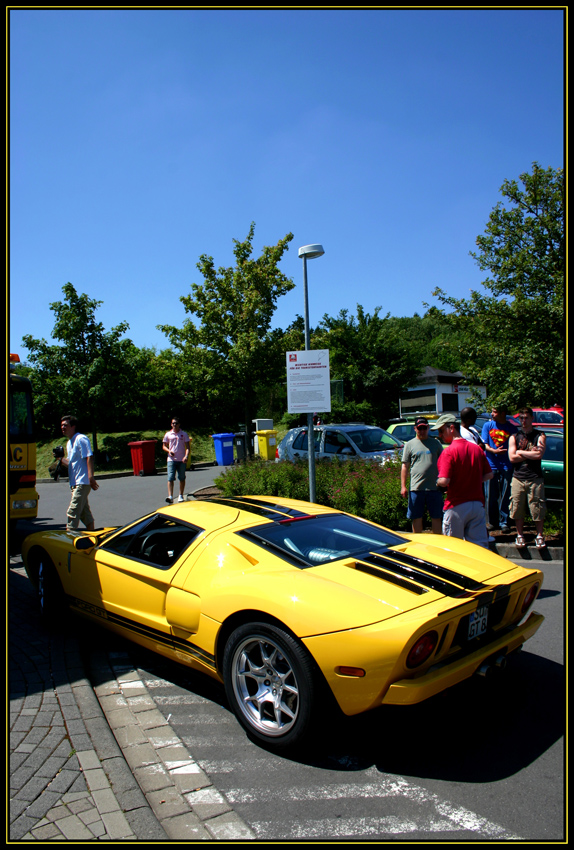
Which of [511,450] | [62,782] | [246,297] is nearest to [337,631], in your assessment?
[62,782]

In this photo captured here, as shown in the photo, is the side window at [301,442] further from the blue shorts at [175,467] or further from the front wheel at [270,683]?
the front wheel at [270,683]

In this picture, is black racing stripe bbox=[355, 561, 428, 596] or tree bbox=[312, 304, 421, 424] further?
tree bbox=[312, 304, 421, 424]

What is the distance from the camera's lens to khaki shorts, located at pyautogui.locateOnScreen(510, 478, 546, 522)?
7180mm

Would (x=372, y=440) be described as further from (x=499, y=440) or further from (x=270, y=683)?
(x=270, y=683)

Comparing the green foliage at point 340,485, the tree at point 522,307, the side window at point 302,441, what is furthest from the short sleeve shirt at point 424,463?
the tree at point 522,307

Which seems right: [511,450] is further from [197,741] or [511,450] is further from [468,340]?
[468,340]

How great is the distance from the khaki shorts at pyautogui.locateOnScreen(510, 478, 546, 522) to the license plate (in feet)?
14.5

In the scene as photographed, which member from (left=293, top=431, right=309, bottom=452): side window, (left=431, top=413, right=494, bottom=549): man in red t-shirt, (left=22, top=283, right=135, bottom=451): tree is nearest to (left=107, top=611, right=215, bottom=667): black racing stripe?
(left=431, top=413, right=494, bottom=549): man in red t-shirt

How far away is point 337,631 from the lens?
2.80 metres

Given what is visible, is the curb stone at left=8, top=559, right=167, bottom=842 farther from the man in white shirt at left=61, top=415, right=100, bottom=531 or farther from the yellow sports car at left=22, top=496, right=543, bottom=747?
the man in white shirt at left=61, top=415, right=100, bottom=531

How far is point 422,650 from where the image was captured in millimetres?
2779

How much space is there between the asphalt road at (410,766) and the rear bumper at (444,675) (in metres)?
0.14

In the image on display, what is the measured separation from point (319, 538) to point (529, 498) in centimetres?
450

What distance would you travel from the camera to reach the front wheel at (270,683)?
9.42 feet
